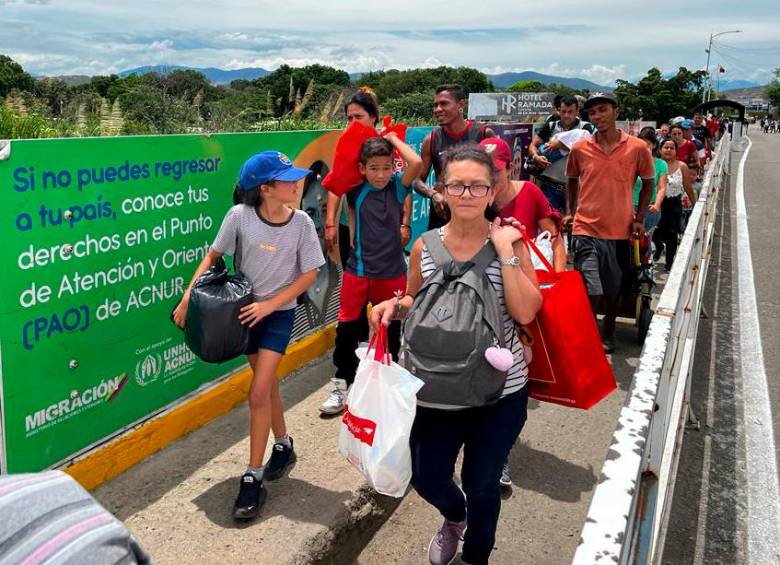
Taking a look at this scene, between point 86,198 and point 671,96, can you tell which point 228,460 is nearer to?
point 86,198

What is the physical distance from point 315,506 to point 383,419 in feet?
3.81

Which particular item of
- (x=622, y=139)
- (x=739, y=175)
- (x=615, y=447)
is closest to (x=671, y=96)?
(x=739, y=175)

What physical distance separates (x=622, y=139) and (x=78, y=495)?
495 centimetres

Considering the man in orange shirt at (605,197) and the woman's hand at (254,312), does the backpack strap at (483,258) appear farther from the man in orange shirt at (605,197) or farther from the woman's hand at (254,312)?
the man in orange shirt at (605,197)

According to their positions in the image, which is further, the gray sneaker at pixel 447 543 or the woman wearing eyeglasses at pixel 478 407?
the gray sneaker at pixel 447 543

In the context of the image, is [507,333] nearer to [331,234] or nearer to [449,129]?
[331,234]

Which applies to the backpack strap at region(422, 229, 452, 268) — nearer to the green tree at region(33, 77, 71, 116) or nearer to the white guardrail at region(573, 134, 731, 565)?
the white guardrail at region(573, 134, 731, 565)

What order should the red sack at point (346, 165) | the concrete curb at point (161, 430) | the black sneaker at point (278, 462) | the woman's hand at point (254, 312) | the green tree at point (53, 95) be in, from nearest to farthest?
the woman's hand at point (254, 312), the concrete curb at point (161, 430), the black sneaker at point (278, 462), the red sack at point (346, 165), the green tree at point (53, 95)

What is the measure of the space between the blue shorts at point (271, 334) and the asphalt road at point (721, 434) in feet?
6.93

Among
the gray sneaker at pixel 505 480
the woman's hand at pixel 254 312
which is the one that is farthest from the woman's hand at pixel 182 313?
the gray sneaker at pixel 505 480

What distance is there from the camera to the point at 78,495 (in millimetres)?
1083

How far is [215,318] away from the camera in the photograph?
3186 millimetres

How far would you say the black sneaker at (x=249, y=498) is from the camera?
3.27 metres

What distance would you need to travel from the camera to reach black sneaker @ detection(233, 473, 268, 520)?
3271 mm
